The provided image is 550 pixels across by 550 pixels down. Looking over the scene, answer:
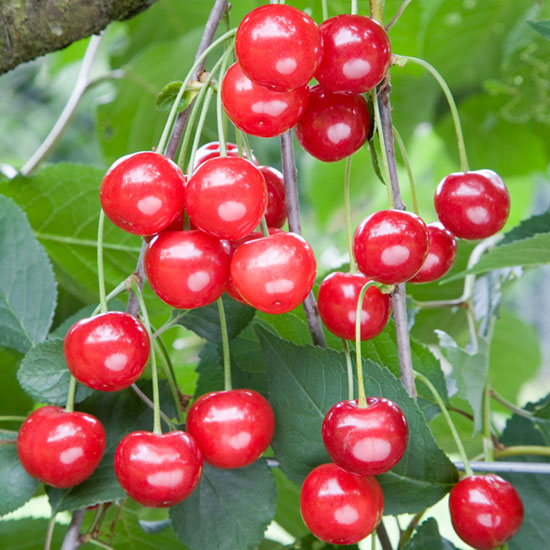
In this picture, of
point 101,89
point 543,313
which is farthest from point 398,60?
point 543,313

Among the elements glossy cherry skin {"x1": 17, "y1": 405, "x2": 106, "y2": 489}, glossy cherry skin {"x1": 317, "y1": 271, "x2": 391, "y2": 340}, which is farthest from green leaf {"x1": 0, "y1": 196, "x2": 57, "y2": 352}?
glossy cherry skin {"x1": 317, "y1": 271, "x2": 391, "y2": 340}

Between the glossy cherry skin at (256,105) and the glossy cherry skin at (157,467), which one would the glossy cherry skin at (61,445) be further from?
the glossy cherry skin at (256,105)

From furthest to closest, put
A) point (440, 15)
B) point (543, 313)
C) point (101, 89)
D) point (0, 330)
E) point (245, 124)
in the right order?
point (543, 313), point (101, 89), point (440, 15), point (0, 330), point (245, 124)

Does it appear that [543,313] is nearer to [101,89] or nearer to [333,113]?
[101,89]

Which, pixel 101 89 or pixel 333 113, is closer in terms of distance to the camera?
pixel 333 113

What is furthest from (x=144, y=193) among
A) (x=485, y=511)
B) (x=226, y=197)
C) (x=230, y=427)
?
(x=485, y=511)

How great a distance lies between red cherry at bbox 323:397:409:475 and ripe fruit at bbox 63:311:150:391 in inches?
4.3

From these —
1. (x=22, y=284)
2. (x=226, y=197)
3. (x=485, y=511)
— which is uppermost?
(x=226, y=197)

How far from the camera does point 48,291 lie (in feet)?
1.75

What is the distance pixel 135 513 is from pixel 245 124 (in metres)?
0.36

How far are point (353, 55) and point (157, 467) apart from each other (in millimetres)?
234

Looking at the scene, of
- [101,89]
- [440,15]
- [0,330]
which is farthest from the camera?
[101,89]

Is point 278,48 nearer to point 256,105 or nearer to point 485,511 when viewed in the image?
point 256,105

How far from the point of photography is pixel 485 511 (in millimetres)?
410
